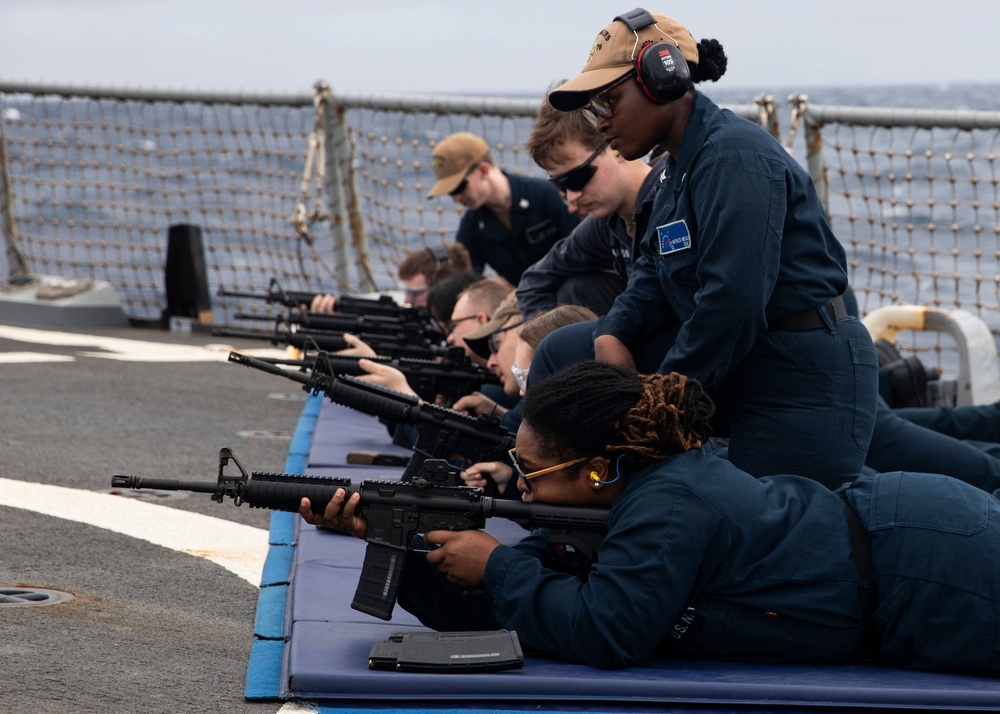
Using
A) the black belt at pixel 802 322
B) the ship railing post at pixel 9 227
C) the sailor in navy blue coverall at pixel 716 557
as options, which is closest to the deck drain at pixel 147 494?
the sailor in navy blue coverall at pixel 716 557

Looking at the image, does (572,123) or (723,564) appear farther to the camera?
(572,123)

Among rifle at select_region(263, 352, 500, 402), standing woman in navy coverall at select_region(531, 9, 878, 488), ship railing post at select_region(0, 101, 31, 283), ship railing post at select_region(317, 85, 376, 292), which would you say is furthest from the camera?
ship railing post at select_region(0, 101, 31, 283)

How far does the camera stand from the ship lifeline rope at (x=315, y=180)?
8719 millimetres

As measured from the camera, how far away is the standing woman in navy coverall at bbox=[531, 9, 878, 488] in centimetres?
302

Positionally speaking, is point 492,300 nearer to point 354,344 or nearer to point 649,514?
point 354,344

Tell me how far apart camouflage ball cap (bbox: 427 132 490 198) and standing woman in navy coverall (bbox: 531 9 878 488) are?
109 inches

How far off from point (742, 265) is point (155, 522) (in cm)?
225

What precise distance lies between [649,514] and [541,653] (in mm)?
473

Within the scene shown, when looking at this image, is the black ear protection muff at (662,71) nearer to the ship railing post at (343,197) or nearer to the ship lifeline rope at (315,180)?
the ship lifeline rope at (315,180)

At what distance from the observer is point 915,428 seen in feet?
14.6

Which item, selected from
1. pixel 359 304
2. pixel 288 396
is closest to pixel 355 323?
pixel 359 304

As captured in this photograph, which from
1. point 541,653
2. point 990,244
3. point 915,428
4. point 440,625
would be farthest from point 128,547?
point 990,244

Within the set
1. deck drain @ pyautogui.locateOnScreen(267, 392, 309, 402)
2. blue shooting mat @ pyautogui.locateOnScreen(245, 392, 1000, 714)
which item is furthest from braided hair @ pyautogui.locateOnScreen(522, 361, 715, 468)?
deck drain @ pyautogui.locateOnScreen(267, 392, 309, 402)

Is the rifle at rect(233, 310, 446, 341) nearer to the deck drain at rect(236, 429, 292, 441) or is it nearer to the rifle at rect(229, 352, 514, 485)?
the deck drain at rect(236, 429, 292, 441)
